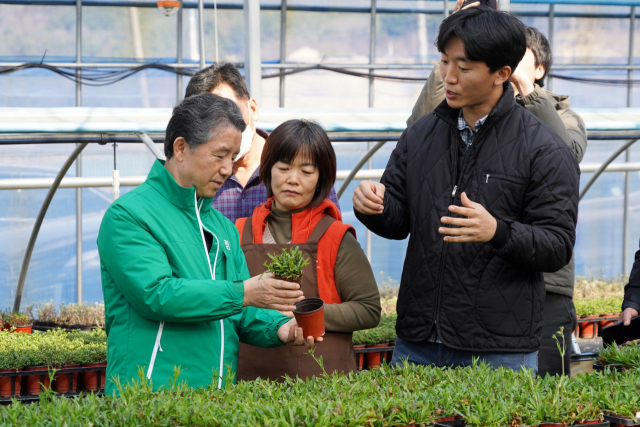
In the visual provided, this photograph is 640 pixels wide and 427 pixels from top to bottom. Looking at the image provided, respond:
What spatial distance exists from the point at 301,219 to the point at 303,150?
0.92 feet

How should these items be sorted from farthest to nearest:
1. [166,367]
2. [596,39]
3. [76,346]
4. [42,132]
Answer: [596,39] < [76,346] < [42,132] < [166,367]

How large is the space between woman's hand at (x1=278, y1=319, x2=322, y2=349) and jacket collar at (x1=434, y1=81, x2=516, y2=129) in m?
0.94

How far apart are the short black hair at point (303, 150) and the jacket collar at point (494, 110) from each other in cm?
48

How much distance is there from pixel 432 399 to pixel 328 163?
46.4 inches

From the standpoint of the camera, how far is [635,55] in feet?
44.5

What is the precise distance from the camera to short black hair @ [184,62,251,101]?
329 centimetres

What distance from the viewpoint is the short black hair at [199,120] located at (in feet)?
7.49

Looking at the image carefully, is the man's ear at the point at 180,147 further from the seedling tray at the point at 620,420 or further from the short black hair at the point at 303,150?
the seedling tray at the point at 620,420

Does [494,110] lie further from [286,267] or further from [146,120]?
[146,120]

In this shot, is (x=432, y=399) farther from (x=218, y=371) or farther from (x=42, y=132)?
(x=42, y=132)

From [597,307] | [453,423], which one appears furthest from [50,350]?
[597,307]

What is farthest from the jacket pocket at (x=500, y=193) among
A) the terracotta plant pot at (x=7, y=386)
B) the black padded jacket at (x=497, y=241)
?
the terracotta plant pot at (x=7, y=386)

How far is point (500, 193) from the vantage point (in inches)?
95.6

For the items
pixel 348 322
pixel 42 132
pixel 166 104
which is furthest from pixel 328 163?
pixel 166 104
